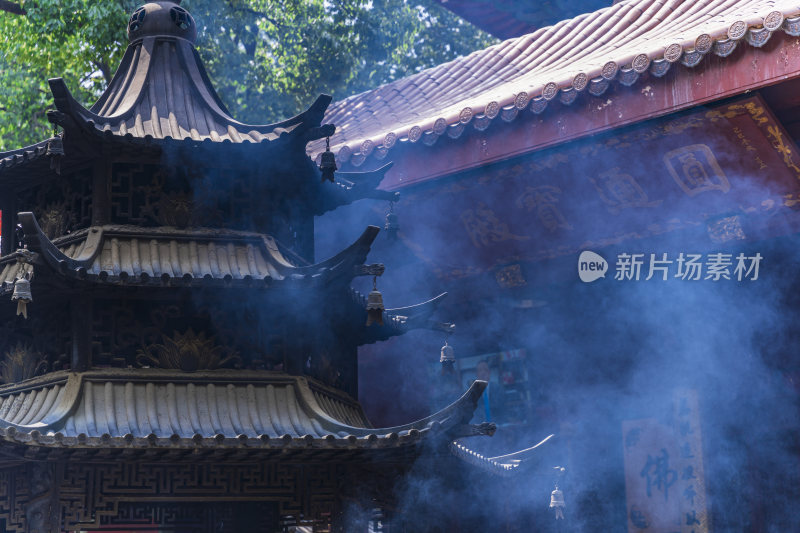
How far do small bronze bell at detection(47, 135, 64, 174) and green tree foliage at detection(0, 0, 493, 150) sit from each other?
5564 mm

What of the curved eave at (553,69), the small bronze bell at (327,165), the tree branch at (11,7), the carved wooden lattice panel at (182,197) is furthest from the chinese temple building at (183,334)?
the tree branch at (11,7)

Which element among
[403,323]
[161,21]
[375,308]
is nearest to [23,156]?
[161,21]

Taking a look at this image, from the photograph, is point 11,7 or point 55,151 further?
point 11,7

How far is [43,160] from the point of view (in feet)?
23.4

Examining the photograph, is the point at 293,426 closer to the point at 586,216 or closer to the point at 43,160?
the point at 43,160

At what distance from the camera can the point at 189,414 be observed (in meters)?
6.44

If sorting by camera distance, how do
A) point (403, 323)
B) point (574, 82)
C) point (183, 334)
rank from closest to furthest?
point (183, 334)
point (403, 323)
point (574, 82)

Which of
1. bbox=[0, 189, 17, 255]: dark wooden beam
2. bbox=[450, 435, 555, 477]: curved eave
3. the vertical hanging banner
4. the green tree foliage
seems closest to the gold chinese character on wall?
the vertical hanging banner

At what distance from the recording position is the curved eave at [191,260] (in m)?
6.49

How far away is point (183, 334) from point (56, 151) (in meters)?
1.42

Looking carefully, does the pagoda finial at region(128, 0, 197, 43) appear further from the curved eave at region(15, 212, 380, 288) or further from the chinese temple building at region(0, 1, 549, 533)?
the curved eave at region(15, 212, 380, 288)

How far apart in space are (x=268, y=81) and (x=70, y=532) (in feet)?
33.0

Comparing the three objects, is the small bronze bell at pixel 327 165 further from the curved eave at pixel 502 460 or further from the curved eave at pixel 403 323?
the curved eave at pixel 502 460

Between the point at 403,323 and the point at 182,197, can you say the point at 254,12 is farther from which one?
the point at 403,323
